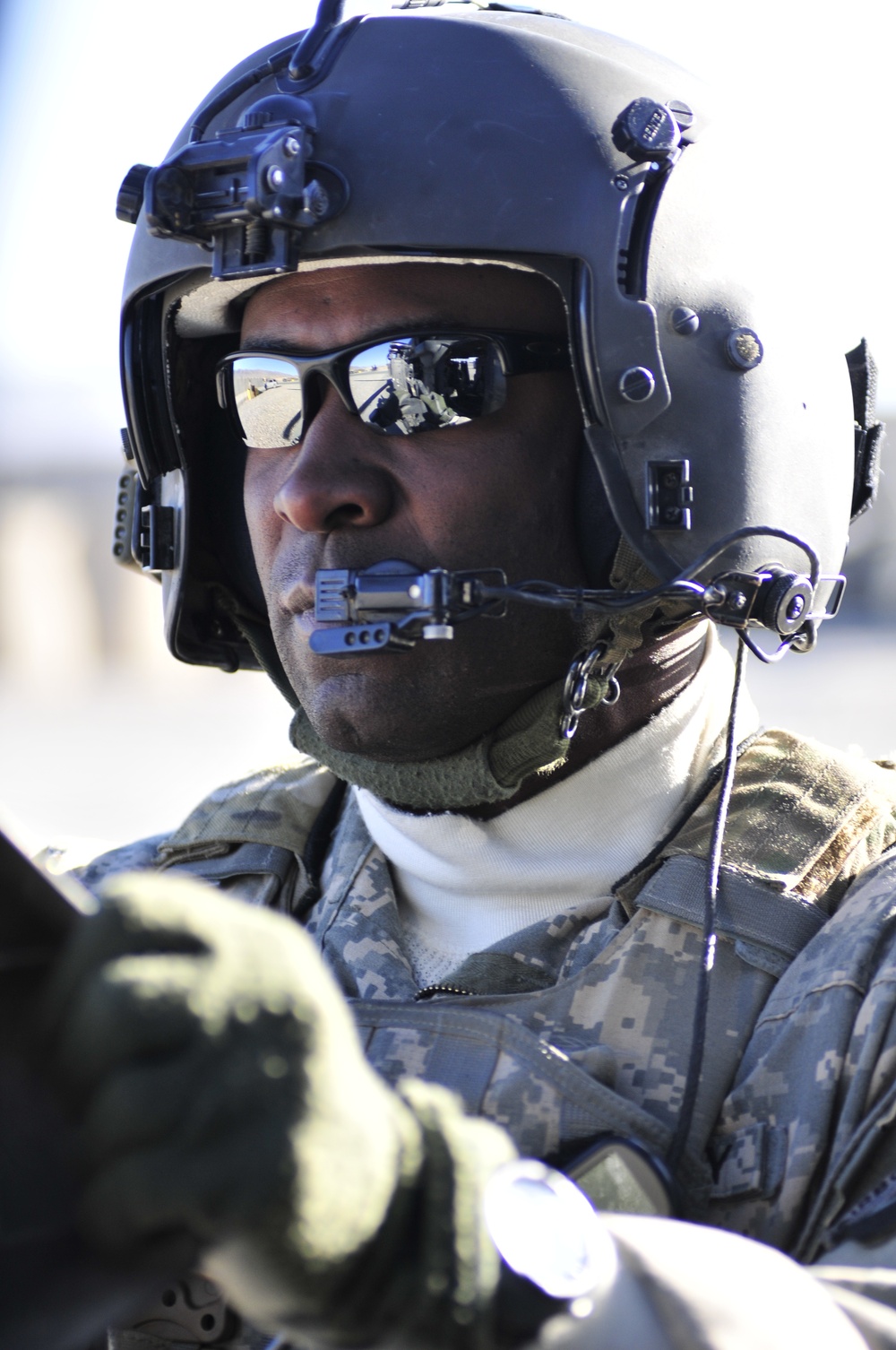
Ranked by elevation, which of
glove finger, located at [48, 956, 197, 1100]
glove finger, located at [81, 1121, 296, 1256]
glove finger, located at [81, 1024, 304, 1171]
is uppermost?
glove finger, located at [48, 956, 197, 1100]

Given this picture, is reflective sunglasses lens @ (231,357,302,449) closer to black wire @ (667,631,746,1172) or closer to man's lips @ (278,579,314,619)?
man's lips @ (278,579,314,619)

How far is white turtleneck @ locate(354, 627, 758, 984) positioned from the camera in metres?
1.77

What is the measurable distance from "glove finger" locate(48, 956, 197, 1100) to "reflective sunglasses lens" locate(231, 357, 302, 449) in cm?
112

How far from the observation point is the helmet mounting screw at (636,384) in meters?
1.64

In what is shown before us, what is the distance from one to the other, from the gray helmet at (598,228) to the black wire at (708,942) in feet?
0.52

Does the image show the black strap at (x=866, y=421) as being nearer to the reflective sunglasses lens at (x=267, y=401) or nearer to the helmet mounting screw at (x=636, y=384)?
the helmet mounting screw at (x=636, y=384)

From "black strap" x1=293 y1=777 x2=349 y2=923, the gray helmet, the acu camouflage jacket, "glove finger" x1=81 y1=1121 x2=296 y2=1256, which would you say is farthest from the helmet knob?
"glove finger" x1=81 y1=1121 x2=296 y2=1256

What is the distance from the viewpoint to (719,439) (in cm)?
170

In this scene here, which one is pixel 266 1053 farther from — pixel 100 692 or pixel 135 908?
pixel 100 692

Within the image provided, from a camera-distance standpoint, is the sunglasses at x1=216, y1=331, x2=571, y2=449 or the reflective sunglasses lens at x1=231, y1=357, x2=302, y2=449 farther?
the reflective sunglasses lens at x1=231, y1=357, x2=302, y2=449

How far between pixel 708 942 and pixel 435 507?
2.07ft

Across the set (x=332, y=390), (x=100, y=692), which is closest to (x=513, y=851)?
(x=332, y=390)

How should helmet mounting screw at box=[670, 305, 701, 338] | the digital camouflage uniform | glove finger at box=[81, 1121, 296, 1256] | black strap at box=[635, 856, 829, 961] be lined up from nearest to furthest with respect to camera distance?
glove finger at box=[81, 1121, 296, 1256], the digital camouflage uniform, black strap at box=[635, 856, 829, 961], helmet mounting screw at box=[670, 305, 701, 338]

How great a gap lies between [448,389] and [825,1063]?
908 millimetres
